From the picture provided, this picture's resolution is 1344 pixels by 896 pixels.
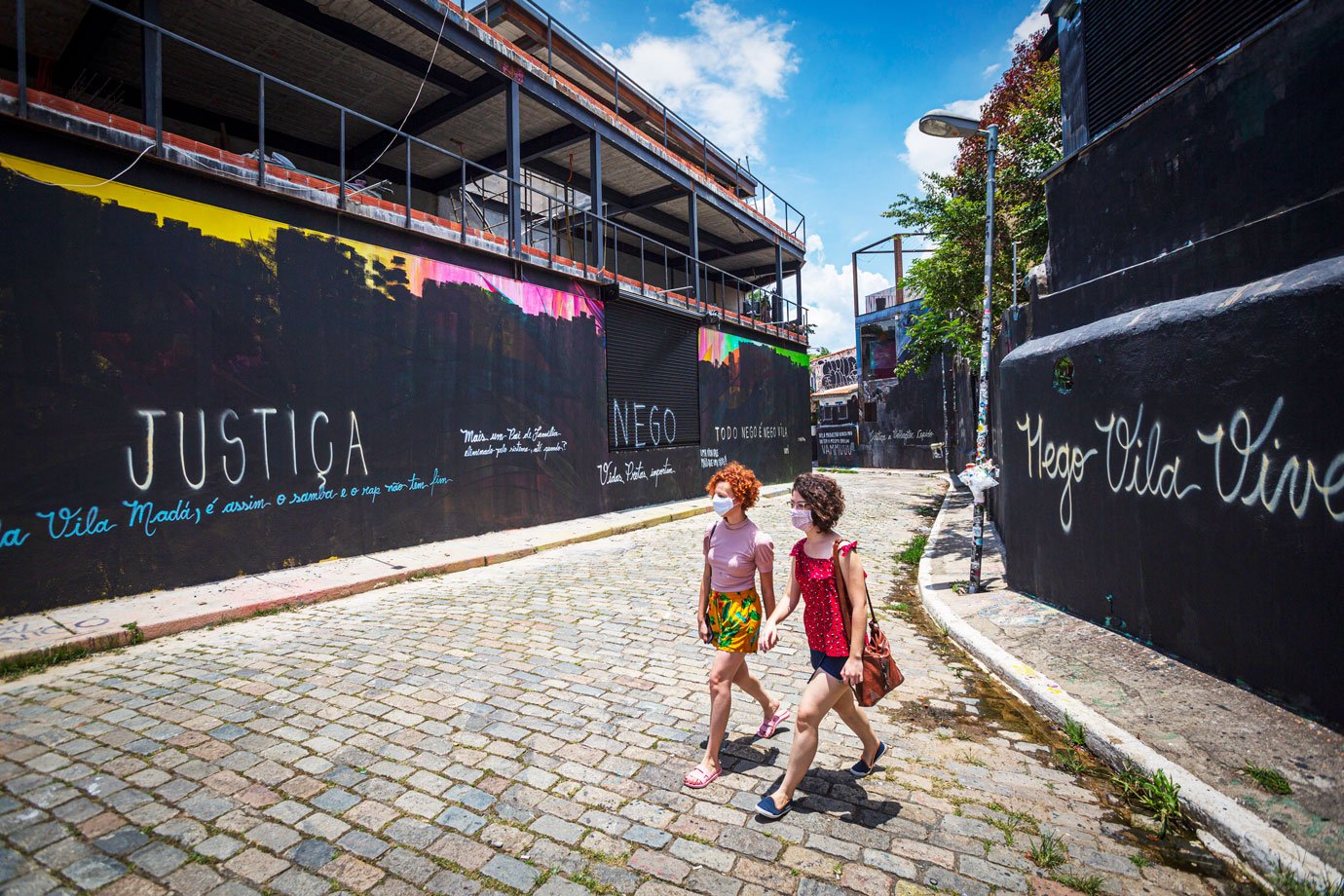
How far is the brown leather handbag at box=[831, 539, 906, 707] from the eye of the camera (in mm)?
2895

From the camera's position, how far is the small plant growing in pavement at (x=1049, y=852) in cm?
255

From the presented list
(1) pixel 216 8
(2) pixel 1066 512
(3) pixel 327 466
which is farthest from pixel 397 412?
(2) pixel 1066 512

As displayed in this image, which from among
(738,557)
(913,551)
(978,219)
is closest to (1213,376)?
(738,557)

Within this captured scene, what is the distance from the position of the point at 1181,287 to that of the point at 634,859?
512 centimetres

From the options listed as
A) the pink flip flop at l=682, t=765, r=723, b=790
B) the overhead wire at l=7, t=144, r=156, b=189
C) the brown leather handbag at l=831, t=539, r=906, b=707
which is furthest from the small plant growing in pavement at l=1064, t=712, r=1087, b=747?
the overhead wire at l=7, t=144, r=156, b=189

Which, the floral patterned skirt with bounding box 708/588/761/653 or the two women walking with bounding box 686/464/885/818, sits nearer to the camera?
the two women walking with bounding box 686/464/885/818

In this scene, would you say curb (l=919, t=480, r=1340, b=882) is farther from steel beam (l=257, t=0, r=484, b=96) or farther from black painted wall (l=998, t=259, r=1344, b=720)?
steel beam (l=257, t=0, r=484, b=96)

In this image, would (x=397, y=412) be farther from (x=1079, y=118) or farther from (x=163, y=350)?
(x=1079, y=118)

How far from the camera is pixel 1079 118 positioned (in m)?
6.30

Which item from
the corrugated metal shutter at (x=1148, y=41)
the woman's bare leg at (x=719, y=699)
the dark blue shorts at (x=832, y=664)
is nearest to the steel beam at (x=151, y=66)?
the woman's bare leg at (x=719, y=699)

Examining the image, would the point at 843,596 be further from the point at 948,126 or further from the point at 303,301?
the point at 303,301

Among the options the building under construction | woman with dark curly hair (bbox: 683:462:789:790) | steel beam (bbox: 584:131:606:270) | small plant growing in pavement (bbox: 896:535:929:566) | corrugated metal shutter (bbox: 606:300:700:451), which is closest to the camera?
woman with dark curly hair (bbox: 683:462:789:790)

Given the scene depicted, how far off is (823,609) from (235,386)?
751 cm

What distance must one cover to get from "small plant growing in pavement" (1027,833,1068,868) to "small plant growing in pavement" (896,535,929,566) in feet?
21.3
